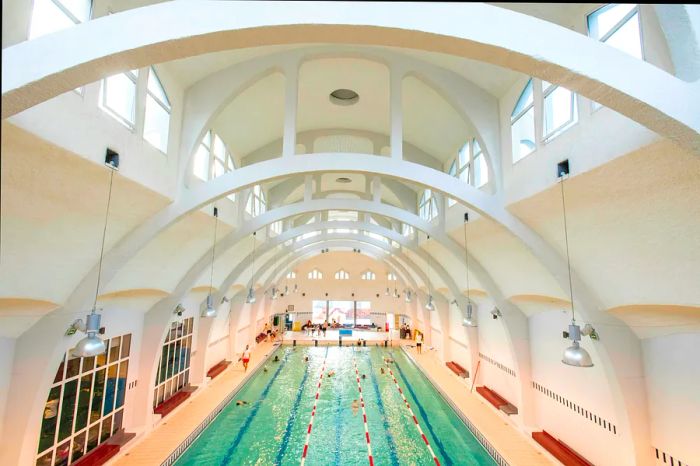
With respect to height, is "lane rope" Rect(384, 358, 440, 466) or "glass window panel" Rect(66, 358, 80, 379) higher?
"glass window panel" Rect(66, 358, 80, 379)

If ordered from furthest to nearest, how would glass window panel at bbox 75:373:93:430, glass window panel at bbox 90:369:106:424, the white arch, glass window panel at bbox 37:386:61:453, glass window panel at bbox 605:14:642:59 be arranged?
1. glass window panel at bbox 90:369:106:424
2. glass window panel at bbox 75:373:93:430
3. glass window panel at bbox 37:386:61:453
4. glass window panel at bbox 605:14:642:59
5. the white arch

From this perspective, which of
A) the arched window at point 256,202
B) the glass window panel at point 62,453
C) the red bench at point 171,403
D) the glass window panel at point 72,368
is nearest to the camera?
the glass window panel at point 62,453

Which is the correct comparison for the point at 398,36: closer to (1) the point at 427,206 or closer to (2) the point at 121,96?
(2) the point at 121,96

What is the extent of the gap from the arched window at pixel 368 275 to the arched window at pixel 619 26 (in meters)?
26.0

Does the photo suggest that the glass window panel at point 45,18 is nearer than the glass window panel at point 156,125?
Yes

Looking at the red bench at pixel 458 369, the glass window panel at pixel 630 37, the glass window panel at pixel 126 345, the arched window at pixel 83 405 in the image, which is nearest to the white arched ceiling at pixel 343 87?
the glass window panel at pixel 630 37

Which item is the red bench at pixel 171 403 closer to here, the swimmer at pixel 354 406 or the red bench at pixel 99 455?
the red bench at pixel 99 455

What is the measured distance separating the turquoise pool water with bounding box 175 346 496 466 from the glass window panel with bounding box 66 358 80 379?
9.98ft

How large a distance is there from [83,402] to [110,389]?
871 millimetres

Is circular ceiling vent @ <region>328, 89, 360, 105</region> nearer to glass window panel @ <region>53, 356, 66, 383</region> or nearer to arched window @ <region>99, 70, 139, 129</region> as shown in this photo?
arched window @ <region>99, 70, 139, 129</region>

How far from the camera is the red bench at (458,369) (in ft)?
50.3

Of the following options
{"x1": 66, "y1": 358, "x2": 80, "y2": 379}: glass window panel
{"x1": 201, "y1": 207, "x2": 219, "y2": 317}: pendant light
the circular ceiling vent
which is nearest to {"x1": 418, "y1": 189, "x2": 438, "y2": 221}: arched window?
the circular ceiling vent

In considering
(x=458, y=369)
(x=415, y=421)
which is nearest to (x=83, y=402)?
(x=415, y=421)

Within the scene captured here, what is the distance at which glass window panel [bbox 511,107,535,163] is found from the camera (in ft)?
22.0
